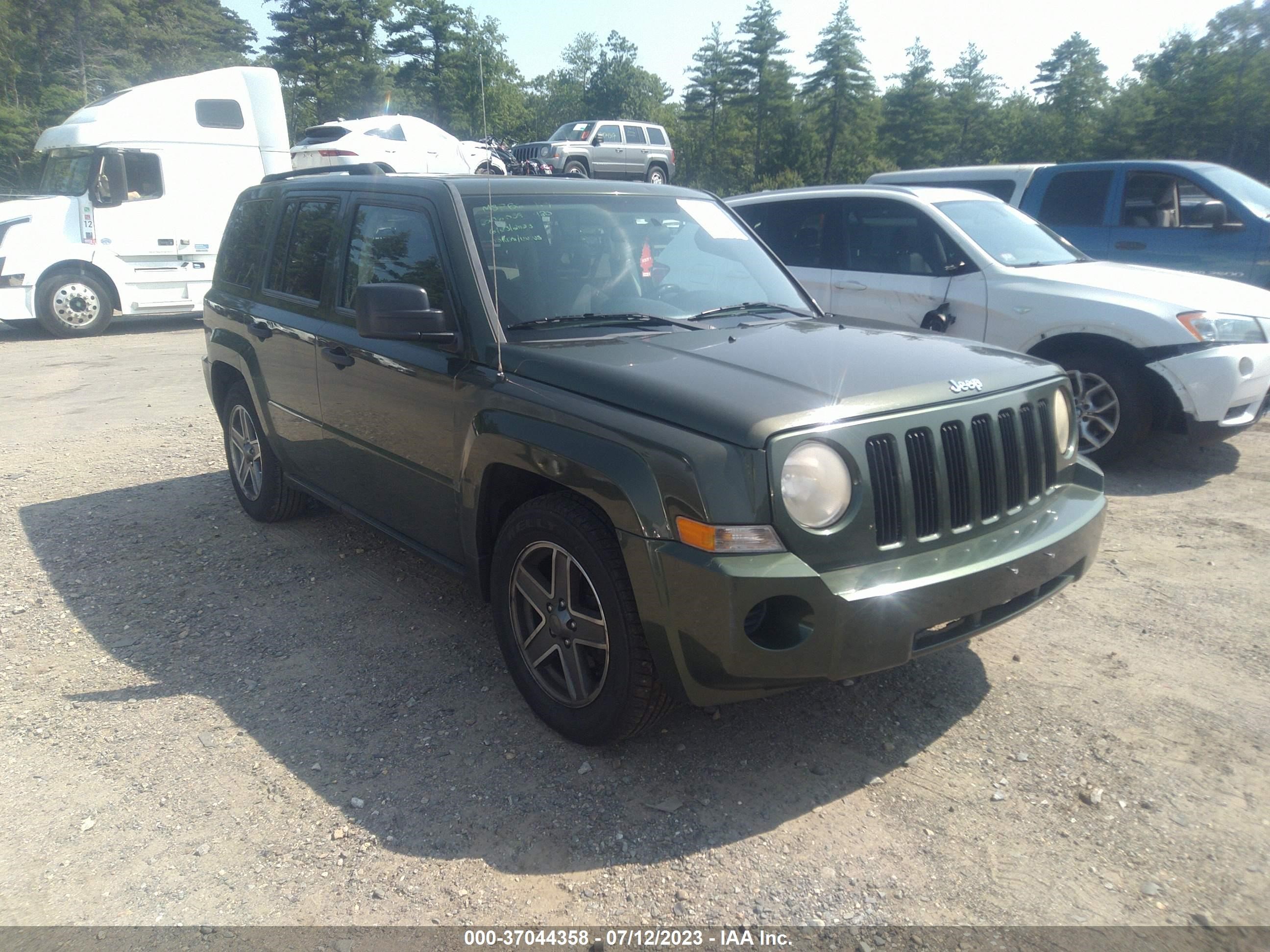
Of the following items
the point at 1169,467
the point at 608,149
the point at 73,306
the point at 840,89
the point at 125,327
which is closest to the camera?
the point at 1169,467

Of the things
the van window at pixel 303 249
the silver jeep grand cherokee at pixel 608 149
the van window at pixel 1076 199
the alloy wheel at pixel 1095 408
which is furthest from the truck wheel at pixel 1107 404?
the silver jeep grand cherokee at pixel 608 149

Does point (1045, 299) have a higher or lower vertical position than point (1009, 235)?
lower

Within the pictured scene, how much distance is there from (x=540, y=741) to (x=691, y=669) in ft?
2.90

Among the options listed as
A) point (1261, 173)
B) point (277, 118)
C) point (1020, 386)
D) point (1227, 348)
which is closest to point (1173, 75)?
point (1261, 173)

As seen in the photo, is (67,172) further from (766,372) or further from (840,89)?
(840,89)

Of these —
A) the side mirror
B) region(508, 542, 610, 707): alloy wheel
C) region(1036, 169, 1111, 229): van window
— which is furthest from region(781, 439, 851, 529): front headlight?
region(1036, 169, 1111, 229): van window

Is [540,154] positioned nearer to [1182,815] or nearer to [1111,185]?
[1111,185]

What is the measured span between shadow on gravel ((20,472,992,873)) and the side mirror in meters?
1.40

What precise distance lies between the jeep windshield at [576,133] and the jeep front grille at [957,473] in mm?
26563

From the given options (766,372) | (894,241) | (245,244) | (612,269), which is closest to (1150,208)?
(894,241)

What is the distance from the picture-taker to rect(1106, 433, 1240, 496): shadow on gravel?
601cm

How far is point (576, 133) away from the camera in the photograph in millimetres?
28234

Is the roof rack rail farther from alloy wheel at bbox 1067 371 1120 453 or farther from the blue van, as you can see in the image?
the blue van

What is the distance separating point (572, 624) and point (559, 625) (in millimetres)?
68
